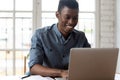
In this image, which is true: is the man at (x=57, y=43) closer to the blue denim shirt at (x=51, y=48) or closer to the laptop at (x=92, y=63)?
the blue denim shirt at (x=51, y=48)

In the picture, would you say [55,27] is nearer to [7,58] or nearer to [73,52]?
[73,52]

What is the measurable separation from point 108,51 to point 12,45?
8.52 feet

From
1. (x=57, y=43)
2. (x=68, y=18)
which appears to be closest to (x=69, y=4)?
(x=68, y=18)

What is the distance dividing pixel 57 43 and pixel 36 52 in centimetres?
18

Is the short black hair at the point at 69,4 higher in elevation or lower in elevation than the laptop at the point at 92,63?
higher

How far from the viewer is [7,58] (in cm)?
385

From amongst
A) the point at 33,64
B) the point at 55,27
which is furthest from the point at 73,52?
the point at 55,27

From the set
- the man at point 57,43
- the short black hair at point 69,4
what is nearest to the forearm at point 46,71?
the man at point 57,43

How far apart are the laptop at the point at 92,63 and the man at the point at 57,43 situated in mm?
230

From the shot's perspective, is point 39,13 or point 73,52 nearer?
point 73,52

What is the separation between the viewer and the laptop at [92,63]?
136 cm

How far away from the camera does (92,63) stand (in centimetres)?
140

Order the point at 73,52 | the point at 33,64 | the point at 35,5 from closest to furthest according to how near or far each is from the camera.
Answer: the point at 73,52, the point at 33,64, the point at 35,5

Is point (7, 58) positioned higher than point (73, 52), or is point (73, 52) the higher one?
point (73, 52)
